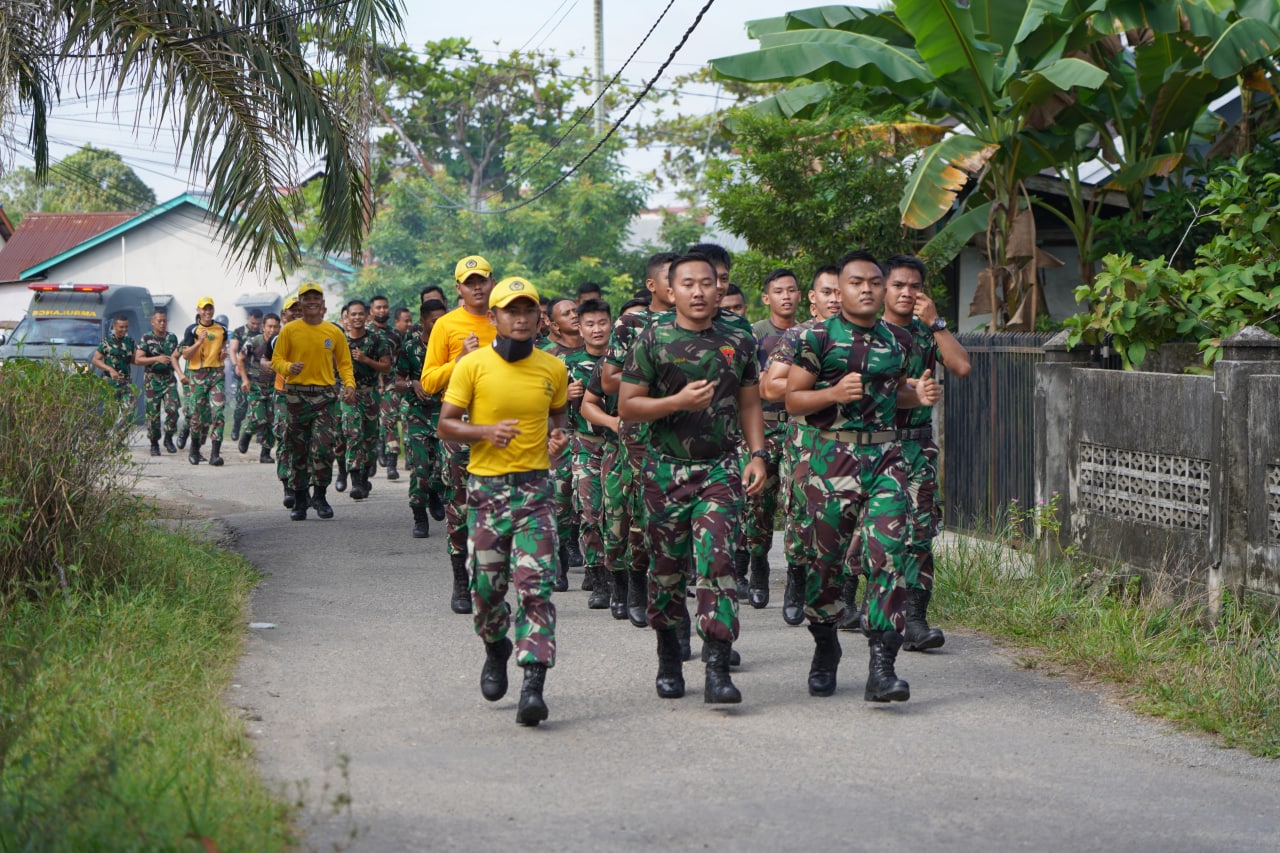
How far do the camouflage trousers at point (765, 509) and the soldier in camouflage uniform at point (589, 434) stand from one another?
2.96 ft

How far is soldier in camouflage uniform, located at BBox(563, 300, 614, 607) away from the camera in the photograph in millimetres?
9422

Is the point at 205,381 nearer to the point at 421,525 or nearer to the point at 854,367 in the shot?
the point at 421,525

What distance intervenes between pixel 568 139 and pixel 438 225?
4.25 m

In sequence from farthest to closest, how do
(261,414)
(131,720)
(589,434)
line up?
(261,414)
(589,434)
(131,720)

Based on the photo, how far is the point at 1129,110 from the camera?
13883mm

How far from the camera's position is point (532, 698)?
646 cm

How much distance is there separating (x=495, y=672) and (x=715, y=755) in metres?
1.29

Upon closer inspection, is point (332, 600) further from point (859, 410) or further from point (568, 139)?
point (568, 139)

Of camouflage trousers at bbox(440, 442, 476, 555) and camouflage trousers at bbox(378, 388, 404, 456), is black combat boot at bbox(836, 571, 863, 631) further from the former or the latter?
camouflage trousers at bbox(378, 388, 404, 456)

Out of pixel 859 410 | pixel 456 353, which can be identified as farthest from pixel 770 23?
pixel 859 410

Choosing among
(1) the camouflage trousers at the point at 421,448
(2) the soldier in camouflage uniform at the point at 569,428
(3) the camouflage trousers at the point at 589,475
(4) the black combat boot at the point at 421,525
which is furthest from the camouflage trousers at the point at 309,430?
(3) the camouflage trousers at the point at 589,475

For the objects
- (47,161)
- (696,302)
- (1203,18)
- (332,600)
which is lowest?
(332,600)

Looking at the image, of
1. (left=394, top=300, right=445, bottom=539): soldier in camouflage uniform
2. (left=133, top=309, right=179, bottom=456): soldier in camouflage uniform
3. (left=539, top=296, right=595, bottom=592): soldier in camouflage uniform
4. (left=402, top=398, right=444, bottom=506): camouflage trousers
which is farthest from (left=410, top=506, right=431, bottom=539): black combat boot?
(left=133, top=309, right=179, bottom=456): soldier in camouflage uniform

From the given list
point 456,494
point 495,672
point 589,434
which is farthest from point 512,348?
point 589,434
